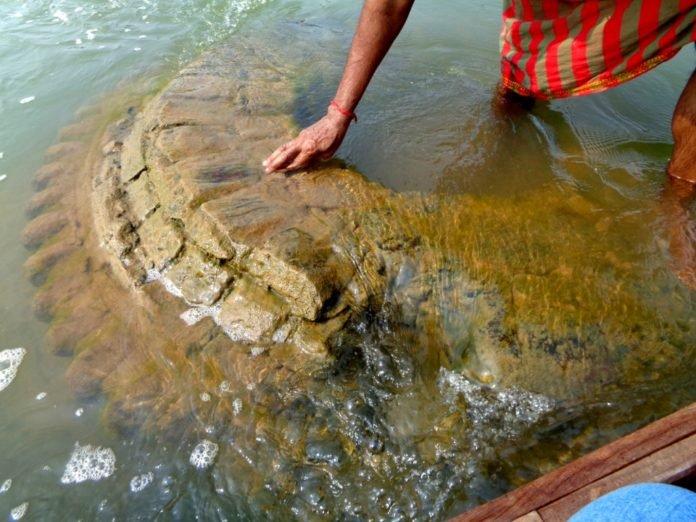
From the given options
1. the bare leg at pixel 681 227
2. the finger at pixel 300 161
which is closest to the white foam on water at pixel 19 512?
the finger at pixel 300 161

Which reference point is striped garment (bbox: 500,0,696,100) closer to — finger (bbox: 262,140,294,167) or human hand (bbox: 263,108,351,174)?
human hand (bbox: 263,108,351,174)

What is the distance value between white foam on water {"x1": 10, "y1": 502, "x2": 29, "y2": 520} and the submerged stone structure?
356 mm

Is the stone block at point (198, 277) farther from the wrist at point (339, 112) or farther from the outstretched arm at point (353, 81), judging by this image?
the wrist at point (339, 112)

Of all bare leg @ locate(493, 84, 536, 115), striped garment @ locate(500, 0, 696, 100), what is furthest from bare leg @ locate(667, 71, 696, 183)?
bare leg @ locate(493, 84, 536, 115)

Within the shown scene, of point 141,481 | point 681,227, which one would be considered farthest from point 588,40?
point 141,481

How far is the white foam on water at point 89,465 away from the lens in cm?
161

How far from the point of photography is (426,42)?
3.94 metres

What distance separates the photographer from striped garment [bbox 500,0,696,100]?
6.89 ft

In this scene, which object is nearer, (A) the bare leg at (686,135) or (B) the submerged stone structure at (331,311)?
Result: (B) the submerged stone structure at (331,311)

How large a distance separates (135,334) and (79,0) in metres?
4.66

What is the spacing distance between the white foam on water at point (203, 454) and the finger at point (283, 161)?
1.14m

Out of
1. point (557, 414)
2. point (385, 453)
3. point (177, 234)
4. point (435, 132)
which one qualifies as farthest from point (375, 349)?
point (435, 132)

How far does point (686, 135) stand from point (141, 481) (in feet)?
8.90

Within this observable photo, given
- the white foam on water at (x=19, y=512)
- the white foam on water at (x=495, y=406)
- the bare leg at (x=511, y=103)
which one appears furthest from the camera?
the bare leg at (x=511, y=103)
